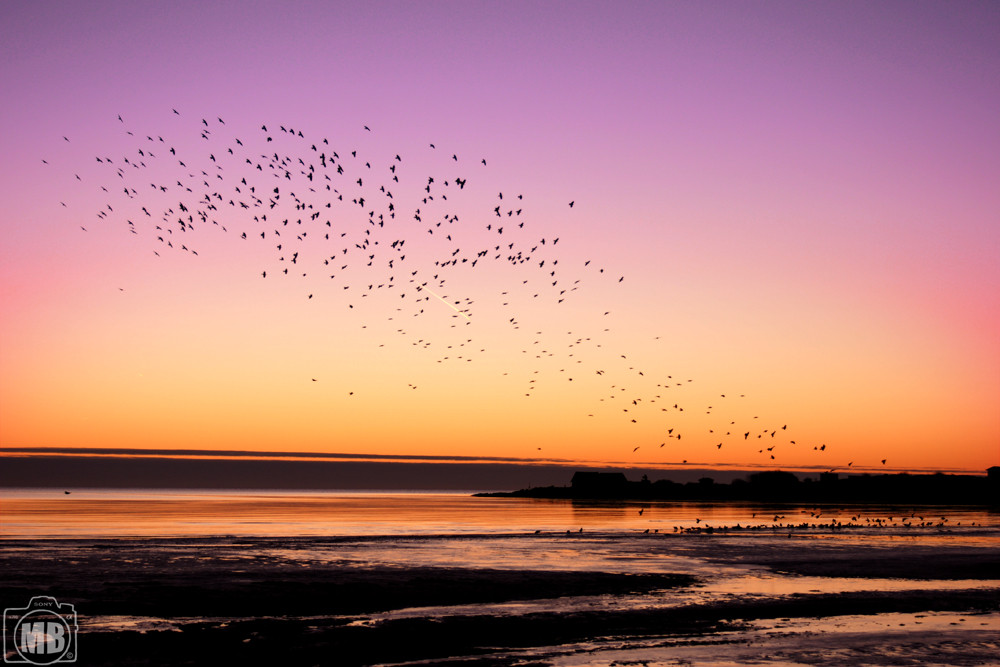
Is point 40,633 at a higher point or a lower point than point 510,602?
higher

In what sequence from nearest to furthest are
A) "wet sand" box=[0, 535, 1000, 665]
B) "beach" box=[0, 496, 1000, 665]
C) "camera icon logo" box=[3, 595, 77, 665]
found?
"camera icon logo" box=[3, 595, 77, 665] < "wet sand" box=[0, 535, 1000, 665] < "beach" box=[0, 496, 1000, 665]

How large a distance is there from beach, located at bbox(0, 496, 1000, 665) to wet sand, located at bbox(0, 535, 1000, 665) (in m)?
0.08

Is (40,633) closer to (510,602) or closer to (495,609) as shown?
(495,609)

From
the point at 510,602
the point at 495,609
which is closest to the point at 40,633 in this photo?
the point at 495,609

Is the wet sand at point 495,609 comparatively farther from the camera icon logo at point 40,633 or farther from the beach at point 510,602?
the camera icon logo at point 40,633

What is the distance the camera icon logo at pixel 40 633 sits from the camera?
16203 millimetres

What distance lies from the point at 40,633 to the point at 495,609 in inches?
425

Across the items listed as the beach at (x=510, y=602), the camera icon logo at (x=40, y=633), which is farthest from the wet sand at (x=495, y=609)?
the camera icon logo at (x=40, y=633)

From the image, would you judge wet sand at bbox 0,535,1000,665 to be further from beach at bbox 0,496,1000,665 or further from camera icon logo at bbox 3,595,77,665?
camera icon logo at bbox 3,595,77,665

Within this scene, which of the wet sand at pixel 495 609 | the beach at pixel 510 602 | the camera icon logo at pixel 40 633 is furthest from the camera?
the beach at pixel 510 602

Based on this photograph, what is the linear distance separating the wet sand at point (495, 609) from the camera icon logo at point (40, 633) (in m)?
0.43

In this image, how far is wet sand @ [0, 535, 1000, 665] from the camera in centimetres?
1741

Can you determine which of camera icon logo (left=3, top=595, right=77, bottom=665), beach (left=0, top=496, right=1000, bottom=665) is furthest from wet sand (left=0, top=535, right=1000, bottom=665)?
camera icon logo (left=3, top=595, right=77, bottom=665)

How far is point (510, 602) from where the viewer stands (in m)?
24.5
